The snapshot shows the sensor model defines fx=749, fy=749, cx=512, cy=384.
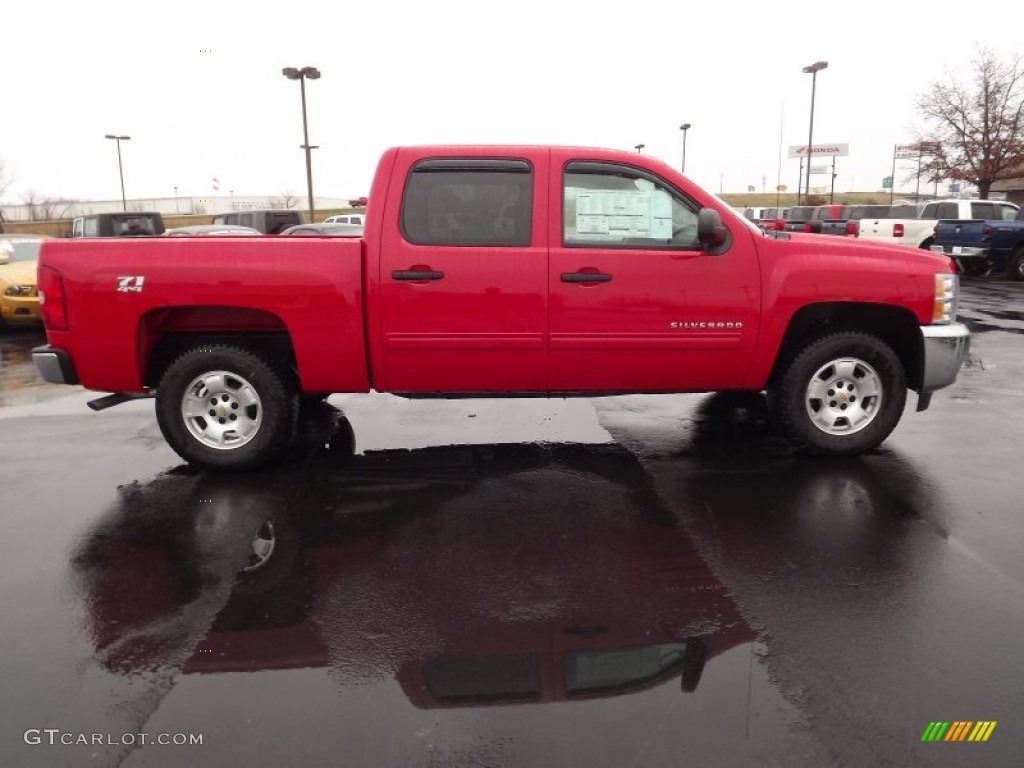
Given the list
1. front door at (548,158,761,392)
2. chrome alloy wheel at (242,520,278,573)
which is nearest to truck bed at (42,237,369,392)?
chrome alloy wheel at (242,520,278,573)

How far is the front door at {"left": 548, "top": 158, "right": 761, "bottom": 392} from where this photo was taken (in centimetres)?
460

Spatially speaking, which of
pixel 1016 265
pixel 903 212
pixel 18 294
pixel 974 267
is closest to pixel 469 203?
Result: pixel 18 294

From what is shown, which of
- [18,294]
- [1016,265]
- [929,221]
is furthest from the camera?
[929,221]

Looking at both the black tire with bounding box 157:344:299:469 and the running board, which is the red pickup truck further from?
the running board

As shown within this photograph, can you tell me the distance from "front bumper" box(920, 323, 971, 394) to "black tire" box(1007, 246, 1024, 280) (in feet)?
55.1

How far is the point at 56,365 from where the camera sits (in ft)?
15.3

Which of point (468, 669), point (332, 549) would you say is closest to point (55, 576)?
point (332, 549)

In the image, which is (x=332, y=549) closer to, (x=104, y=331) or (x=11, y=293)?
(x=104, y=331)

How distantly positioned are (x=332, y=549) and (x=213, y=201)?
405 ft

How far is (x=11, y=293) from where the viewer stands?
1130 centimetres

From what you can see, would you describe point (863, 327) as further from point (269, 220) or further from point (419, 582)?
point (269, 220)

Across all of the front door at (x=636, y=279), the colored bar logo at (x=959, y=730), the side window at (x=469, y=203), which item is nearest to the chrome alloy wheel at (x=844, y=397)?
the front door at (x=636, y=279)

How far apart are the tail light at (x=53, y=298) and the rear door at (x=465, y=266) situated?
76.3 inches

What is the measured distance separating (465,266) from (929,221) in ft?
64.6
